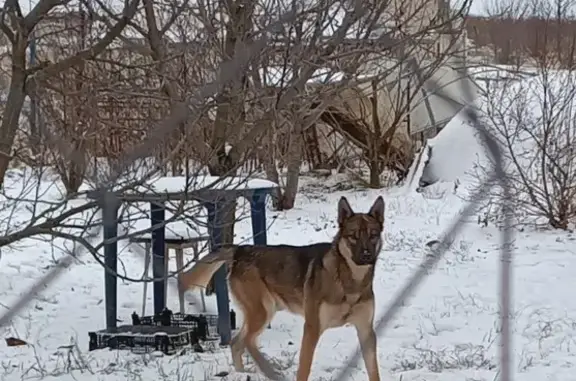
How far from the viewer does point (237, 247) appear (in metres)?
5.96

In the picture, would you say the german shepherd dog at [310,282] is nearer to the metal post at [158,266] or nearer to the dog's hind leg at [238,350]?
the dog's hind leg at [238,350]

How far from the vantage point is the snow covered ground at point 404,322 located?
550cm

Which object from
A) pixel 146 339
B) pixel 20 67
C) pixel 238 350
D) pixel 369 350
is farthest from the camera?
pixel 146 339

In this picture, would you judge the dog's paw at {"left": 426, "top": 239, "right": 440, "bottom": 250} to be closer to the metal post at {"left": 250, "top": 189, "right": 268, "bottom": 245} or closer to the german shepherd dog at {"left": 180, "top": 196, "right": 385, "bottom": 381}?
the metal post at {"left": 250, "top": 189, "right": 268, "bottom": 245}

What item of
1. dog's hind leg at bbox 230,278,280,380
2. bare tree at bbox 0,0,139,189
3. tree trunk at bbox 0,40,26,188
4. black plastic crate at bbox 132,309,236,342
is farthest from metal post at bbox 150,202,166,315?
tree trunk at bbox 0,40,26,188

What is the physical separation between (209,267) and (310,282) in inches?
25.5

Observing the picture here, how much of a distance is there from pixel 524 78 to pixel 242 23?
19.7 ft

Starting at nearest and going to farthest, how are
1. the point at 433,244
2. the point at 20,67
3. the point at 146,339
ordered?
the point at 20,67 < the point at 146,339 < the point at 433,244

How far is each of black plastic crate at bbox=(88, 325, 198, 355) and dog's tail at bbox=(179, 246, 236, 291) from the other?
0.37m

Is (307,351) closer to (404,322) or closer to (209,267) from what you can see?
(209,267)

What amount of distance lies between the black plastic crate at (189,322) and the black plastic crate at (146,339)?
91 mm

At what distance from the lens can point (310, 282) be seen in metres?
5.55

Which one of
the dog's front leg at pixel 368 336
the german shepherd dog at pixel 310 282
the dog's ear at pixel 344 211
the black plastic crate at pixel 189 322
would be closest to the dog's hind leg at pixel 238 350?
the german shepherd dog at pixel 310 282

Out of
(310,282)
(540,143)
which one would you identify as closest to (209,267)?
(310,282)
